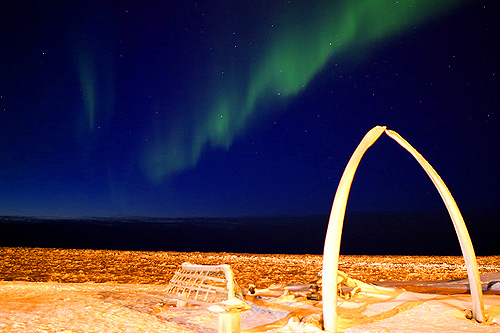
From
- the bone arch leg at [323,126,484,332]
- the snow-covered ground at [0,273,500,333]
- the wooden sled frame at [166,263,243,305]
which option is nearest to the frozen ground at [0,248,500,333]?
the snow-covered ground at [0,273,500,333]

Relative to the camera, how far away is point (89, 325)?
6922 mm

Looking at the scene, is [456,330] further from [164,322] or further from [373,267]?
[373,267]

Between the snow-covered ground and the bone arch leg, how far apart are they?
0.40 meters

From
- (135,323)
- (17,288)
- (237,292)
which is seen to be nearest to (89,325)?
(135,323)

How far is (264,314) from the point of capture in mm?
7777

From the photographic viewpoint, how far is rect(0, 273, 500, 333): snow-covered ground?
22.0ft

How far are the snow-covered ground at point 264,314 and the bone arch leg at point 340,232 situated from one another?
0.40 metres

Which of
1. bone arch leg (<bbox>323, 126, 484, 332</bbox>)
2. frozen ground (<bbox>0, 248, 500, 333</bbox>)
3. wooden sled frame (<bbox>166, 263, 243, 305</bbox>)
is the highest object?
bone arch leg (<bbox>323, 126, 484, 332</bbox>)

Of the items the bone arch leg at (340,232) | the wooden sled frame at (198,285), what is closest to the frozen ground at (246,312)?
the wooden sled frame at (198,285)

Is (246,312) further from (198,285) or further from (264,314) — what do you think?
(198,285)

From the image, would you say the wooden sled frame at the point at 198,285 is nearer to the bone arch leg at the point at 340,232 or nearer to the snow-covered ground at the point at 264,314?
the snow-covered ground at the point at 264,314

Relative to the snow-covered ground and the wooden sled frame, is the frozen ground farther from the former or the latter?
the wooden sled frame

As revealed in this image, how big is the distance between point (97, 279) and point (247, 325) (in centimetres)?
944

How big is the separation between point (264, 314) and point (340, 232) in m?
2.88
